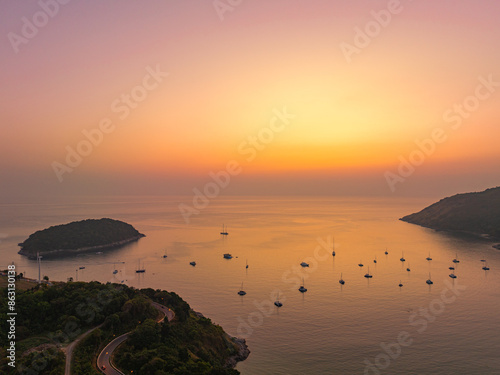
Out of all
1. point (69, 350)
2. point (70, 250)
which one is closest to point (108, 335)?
point (69, 350)

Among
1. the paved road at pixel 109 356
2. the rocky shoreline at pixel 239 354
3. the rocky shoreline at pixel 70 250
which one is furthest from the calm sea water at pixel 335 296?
the paved road at pixel 109 356

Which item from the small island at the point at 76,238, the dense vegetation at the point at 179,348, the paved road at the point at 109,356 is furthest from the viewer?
the small island at the point at 76,238

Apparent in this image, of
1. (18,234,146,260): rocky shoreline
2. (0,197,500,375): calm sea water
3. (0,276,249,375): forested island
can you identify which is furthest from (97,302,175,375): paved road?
(18,234,146,260): rocky shoreline

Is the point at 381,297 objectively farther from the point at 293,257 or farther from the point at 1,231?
the point at 1,231

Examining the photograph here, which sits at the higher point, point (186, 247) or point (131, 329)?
point (186, 247)

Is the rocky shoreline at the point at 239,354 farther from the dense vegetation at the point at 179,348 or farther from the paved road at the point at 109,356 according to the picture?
Answer: the paved road at the point at 109,356

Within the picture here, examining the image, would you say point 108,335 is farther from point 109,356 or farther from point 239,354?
point 239,354

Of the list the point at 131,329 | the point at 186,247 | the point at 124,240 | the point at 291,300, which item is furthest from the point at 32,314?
the point at 124,240
